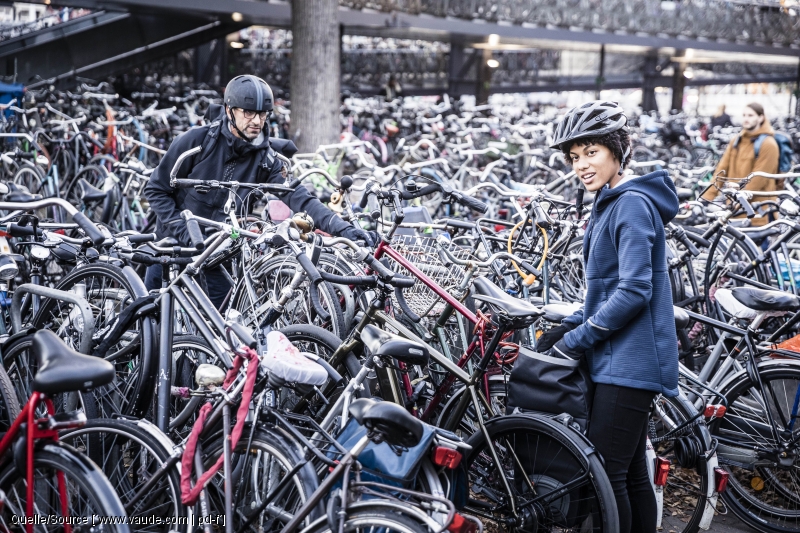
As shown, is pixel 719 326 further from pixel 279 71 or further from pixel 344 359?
pixel 279 71

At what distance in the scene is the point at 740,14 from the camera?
31.9 meters

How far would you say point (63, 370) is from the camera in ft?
8.21

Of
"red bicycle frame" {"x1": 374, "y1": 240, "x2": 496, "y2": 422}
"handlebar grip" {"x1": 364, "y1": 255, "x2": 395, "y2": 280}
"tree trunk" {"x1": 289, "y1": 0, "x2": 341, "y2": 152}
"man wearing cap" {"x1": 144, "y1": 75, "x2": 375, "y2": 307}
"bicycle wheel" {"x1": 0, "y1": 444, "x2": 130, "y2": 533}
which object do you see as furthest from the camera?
"tree trunk" {"x1": 289, "y1": 0, "x2": 341, "y2": 152}

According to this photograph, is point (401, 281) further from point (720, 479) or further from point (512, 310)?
point (720, 479)

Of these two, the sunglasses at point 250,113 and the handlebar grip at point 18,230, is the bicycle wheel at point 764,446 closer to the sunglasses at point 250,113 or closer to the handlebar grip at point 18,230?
the sunglasses at point 250,113

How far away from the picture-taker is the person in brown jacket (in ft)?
26.1

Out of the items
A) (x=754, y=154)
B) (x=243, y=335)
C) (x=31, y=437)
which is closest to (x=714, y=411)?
(x=243, y=335)

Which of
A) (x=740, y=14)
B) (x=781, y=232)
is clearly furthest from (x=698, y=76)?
(x=781, y=232)

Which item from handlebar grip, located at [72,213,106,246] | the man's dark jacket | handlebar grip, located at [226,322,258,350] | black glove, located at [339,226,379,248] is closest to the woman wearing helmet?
handlebar grip, located at [226,322,258,350]

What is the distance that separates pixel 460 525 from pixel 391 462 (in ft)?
1.26

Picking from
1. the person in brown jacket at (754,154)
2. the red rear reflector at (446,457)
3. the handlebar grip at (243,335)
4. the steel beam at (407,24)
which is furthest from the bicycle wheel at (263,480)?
the steel beam at (407,24)

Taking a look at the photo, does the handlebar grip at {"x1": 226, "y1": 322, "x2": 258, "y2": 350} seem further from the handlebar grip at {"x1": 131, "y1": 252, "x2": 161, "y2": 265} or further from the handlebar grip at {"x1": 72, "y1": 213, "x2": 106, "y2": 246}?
the handlebar grip at {"x1": 72, "y1": 213, "x2": 106, "y2": 246}

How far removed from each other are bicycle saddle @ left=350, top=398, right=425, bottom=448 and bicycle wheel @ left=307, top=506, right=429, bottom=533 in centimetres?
23

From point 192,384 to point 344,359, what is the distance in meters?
0.84
